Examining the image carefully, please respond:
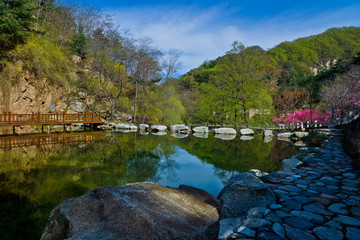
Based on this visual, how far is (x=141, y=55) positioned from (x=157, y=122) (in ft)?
21.3

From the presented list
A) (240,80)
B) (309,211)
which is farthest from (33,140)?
(240,80)

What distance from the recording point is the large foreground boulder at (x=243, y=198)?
2.38 metres

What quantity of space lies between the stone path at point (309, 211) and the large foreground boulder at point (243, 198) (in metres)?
0.15

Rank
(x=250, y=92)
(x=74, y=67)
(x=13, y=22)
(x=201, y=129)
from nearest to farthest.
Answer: (x=13, y=22), (x=250, y=92), (x=201, y=129), (x=74, y=67)

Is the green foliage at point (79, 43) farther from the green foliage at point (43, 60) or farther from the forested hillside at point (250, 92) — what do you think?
the forested hillside at point (250, 92)

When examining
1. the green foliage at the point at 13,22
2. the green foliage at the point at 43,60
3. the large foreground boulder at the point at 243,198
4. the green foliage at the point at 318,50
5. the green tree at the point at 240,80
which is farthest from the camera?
the green foliage at the point at 318,50

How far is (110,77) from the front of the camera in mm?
20516

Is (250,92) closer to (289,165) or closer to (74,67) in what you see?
(289,165)

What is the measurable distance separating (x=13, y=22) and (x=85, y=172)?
12.3 m

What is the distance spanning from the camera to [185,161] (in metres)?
6.71

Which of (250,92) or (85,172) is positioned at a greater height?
(250,92)

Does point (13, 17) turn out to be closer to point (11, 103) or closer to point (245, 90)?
point (11, 103)

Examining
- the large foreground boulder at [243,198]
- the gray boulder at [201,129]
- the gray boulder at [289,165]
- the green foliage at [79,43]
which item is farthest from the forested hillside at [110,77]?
the large foreground boulder at [243,198]

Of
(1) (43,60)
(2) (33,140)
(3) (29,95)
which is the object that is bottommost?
(2) (33,140)
